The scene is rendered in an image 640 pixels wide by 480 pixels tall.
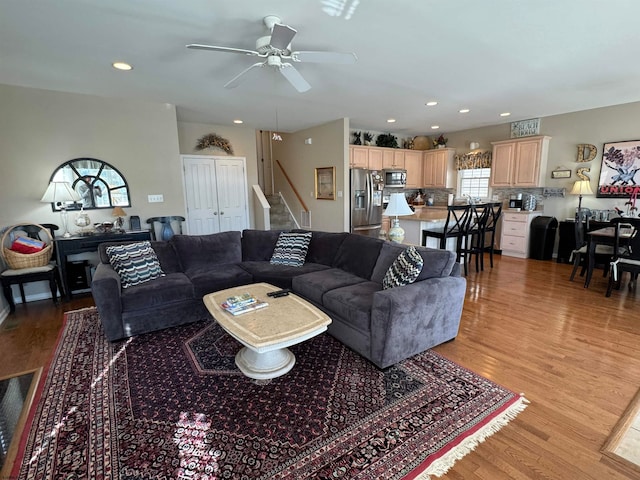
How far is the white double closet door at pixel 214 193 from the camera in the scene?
6.07 metres

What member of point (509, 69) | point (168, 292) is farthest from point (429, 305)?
point (509, 69)

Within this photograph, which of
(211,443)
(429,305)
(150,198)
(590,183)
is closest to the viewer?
(211,443)

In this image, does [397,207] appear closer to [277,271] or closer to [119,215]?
[277,271]

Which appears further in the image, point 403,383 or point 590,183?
point 590,183

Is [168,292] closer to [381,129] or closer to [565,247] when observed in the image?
[381,129]

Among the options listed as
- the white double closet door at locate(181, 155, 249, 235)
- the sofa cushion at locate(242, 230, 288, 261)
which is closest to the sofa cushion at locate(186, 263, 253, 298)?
the sofa cushion at locate(242, 230, 288, 261)

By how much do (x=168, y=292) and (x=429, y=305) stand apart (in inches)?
97.9

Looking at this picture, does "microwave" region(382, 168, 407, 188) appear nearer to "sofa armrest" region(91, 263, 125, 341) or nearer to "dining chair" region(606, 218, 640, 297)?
"dining chair" region(606, 218, 640, 297)

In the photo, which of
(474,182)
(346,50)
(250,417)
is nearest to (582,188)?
(474,182)

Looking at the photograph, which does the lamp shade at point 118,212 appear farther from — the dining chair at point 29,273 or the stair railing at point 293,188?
the stair railing at point 293,188

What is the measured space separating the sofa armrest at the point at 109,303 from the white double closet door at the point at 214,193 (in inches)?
136

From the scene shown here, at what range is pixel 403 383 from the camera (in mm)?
2191

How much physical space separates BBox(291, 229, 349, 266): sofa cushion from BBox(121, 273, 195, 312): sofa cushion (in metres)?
1.51

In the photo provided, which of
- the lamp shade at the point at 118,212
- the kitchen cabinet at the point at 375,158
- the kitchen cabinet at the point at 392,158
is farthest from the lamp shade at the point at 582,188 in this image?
the lamp shade at the point at 118,212
